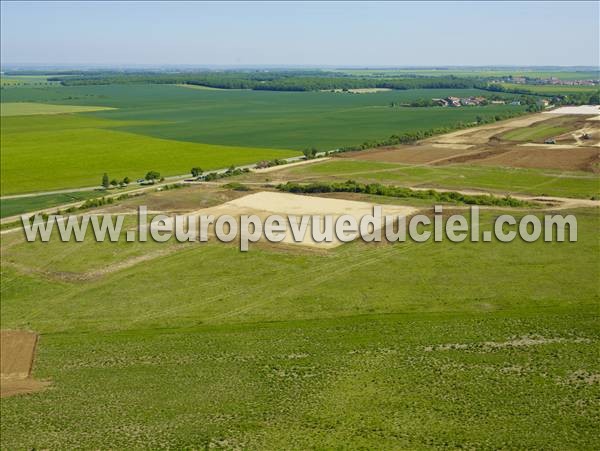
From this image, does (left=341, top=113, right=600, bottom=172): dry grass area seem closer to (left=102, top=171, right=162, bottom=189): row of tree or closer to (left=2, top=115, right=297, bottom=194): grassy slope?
(left=2, top=115, right=297, bottom=194): grassy slope

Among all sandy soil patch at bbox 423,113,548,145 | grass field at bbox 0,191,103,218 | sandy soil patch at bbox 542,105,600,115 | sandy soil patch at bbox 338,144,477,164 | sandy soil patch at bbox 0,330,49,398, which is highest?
sandy soil patch at bbox 542,105,600,115

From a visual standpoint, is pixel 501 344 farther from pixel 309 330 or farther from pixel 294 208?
pixel 294 208

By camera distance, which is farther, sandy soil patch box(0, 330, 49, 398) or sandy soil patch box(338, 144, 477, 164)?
sandy soil patch box(338, 144, 477, 164)

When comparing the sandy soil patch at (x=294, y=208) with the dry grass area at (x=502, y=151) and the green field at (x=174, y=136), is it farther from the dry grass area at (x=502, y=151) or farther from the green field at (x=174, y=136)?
the dry grass area at (x=502, y=151)

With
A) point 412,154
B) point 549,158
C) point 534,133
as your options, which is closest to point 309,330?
point 549,158

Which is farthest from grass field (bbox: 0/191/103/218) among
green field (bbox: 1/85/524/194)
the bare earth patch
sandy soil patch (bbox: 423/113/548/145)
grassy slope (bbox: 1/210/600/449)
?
sandy soil patch (bbox: 423/113/548/145)

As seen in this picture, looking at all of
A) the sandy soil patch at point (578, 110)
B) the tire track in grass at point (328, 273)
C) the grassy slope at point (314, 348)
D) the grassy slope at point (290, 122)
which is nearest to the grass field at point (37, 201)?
the grassy slope at point (314, 348)

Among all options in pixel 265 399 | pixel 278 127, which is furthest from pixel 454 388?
pixel 278 127

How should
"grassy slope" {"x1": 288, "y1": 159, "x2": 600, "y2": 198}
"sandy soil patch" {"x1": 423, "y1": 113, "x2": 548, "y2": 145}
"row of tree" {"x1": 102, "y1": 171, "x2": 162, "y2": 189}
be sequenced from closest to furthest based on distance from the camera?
"grassy slope" {"x1": 288, "y1": 159, "x2": 600, "y2": 198} < "row of tree" {"x1": 102, "y1": 171, "x2": 162, "y2": 189} < "sandy soil patch" {"x1": 423, "y1": 113, "x2": 548, "y2": 145}
